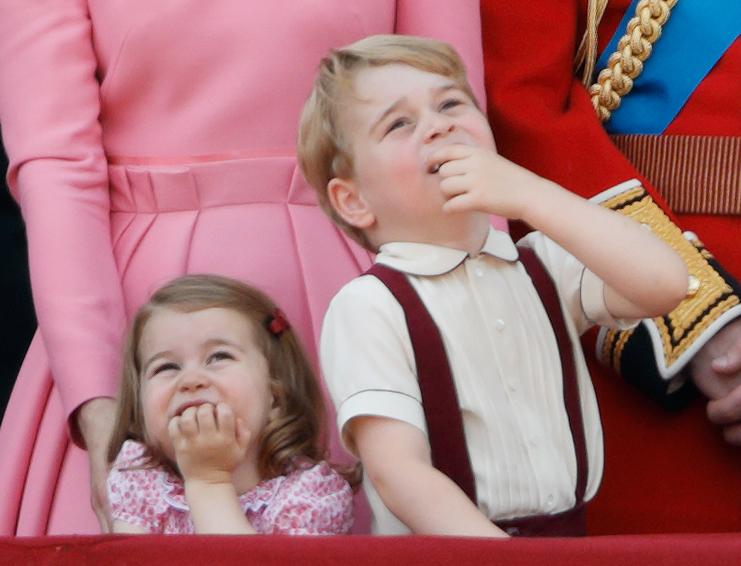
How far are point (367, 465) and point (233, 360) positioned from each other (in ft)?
0.66

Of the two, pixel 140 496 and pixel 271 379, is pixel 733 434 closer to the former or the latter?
pixel 271 379

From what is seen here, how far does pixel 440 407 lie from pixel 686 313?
0.38m

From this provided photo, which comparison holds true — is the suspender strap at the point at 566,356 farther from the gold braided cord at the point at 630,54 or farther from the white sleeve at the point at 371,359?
the gold braided cord at the point at 630,54

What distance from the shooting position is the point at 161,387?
4.95ft

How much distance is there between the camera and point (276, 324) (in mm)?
1589

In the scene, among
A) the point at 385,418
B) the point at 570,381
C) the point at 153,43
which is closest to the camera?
the point at 385,418

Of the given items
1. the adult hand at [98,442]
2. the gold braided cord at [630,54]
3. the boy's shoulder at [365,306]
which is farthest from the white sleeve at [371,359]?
the gold braided cord at [630,54]

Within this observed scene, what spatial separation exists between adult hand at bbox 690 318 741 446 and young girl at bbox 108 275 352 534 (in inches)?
15.2

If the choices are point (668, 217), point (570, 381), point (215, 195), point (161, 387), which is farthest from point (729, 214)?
point (161, 387)

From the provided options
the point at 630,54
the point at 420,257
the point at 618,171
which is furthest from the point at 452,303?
the point at 630,54

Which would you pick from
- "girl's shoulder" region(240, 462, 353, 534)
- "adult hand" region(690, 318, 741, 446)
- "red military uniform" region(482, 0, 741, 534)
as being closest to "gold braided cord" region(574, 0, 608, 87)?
"red military uniform" region(482, 0, 741, 534)

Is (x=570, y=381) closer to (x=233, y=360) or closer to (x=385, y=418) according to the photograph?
(x=385, y=418)

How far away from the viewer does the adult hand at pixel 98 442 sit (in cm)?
158

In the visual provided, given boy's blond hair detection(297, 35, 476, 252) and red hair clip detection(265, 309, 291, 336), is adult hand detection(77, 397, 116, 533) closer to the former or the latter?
red hair clip detection(265, 309, 291, 336)
